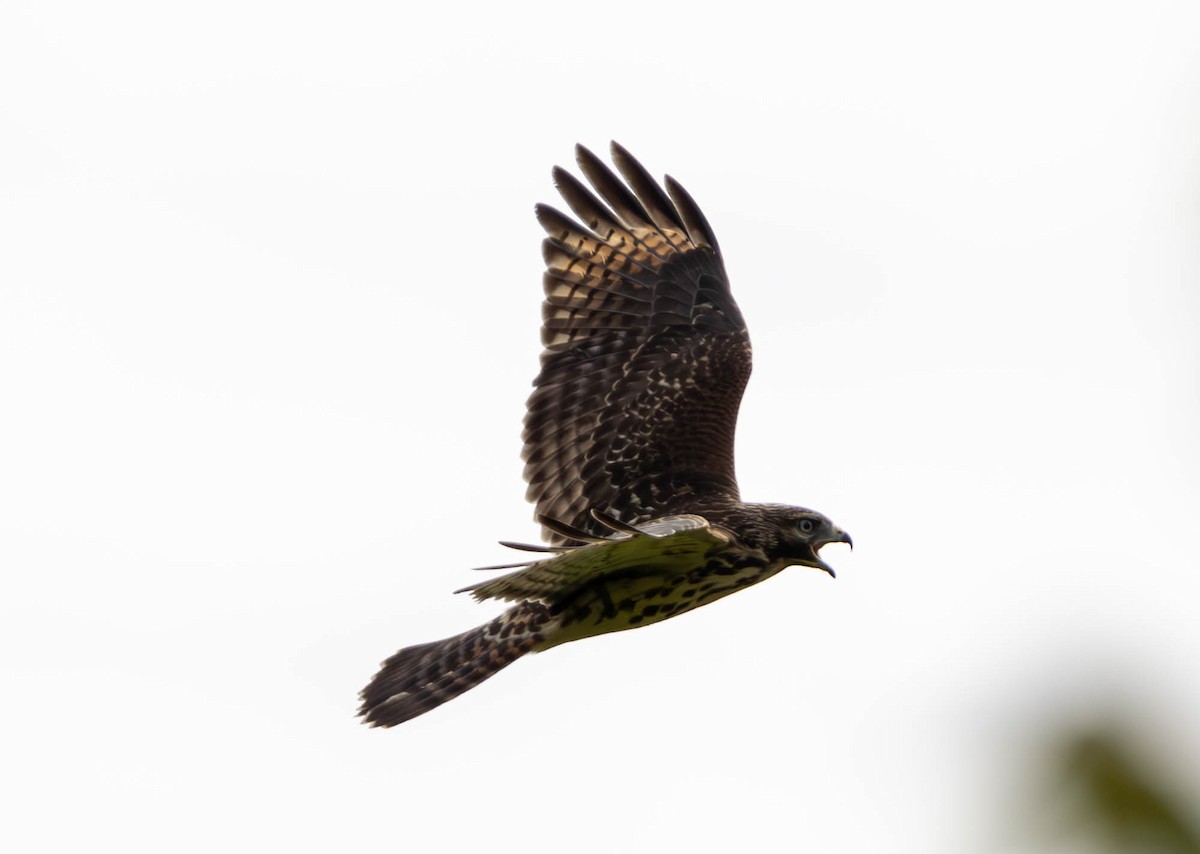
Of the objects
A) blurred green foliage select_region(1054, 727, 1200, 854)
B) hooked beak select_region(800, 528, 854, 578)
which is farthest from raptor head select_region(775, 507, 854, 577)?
blurred green foliage select_region(1054, 727, 1200, 854)

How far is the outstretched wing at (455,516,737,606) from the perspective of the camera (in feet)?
23.8

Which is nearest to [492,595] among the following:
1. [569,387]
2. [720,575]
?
[720,575]

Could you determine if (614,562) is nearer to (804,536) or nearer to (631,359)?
(804,536)

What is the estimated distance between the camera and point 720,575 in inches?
341

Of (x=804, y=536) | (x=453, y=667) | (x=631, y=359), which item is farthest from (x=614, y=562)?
(x=631, y=359)

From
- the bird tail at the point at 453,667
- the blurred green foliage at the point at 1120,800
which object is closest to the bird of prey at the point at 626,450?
the bird tail at the point at 453,667

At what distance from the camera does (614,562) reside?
313 inches

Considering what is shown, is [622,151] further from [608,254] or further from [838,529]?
[838,529]

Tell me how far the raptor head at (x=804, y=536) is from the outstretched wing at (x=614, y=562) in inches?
20.3

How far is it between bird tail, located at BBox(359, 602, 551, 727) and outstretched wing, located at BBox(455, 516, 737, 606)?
193 mm

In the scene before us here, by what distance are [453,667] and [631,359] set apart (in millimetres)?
3109

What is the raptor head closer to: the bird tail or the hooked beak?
the hooked beak

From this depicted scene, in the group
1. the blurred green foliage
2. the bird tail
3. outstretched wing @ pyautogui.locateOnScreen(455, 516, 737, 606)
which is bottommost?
the blurred green foliage

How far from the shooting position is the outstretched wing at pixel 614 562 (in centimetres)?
727
